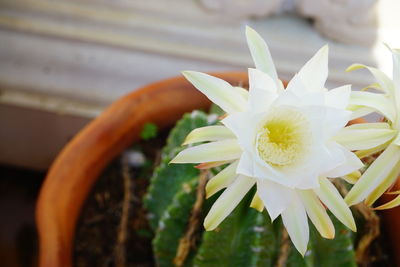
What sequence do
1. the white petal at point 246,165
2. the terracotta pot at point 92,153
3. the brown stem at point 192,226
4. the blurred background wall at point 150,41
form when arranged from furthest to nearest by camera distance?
the blurred background wall at point 150,41, the terracotta pot at point 92,153, the brown stem at point 192,226, the white petal at point 246,165

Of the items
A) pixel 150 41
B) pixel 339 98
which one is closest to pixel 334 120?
pixel 339 98

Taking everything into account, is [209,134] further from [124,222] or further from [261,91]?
[124,222]

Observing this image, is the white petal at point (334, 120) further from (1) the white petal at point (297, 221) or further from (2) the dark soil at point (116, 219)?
(2) the dark soil at point (116, 219)

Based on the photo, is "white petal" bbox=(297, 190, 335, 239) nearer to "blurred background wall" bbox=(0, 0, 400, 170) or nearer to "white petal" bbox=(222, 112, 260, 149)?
"white petal" bbox=(222, 112, 260, 149)

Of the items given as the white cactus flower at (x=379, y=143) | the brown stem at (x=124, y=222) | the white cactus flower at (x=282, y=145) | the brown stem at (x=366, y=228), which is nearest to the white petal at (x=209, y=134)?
the white cactus flower at (x=282, y=145)

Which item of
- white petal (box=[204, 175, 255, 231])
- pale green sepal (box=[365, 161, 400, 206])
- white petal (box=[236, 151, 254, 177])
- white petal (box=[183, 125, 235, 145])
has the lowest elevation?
pale green sepal (box=[365, 161, 400, 206])

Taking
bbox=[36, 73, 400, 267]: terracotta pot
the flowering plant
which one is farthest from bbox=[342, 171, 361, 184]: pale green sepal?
bbox=[36, 73, 400, 267]: terracotta pot

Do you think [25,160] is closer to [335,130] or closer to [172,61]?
[172,61]
